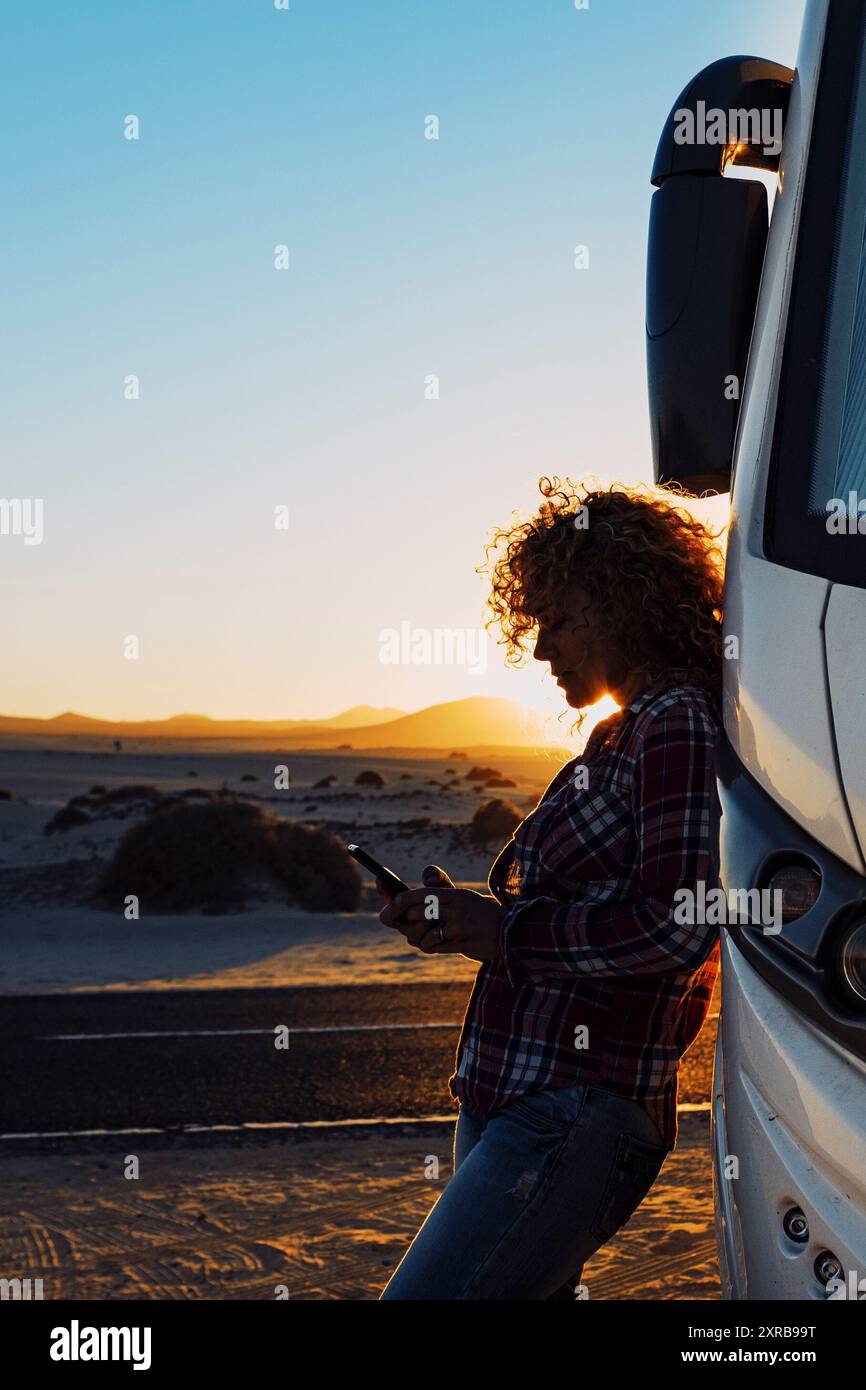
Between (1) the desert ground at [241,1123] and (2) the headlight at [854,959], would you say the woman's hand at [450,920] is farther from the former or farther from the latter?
(1) the desert ground at [241,1123]

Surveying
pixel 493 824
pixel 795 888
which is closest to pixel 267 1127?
pixel 795 888

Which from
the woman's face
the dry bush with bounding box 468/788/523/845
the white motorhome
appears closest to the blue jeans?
the white motorhome

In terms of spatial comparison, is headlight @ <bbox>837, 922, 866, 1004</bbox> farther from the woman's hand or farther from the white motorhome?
the woman's hand

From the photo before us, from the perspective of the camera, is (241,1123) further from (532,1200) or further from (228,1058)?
(532,1200)

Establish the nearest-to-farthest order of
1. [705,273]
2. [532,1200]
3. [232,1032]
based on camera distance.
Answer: [532,1200], [705,273], [232,1032]

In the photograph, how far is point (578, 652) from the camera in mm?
2645

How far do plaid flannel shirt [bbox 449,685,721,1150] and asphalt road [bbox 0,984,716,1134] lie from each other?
5.76 metres

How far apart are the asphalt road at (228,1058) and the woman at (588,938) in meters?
5.75

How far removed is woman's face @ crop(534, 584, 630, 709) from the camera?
262 centimetres

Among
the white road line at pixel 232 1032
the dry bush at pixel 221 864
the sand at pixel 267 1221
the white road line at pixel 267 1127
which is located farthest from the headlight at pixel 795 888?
the dry bush at pixel 221 864

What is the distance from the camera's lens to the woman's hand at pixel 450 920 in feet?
8.04

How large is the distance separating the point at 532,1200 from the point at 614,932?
1.42 ft
